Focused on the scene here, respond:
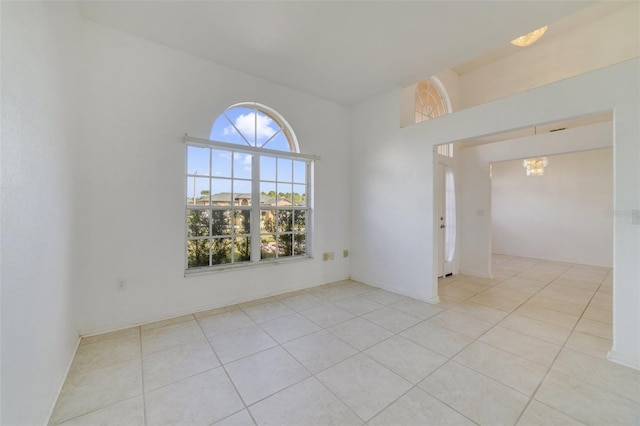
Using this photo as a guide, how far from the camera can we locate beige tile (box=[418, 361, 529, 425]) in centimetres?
152

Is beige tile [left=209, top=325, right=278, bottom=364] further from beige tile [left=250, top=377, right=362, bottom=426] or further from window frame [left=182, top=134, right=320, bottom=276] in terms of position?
window frame [left=182, top=134, right=320, bottom=276]

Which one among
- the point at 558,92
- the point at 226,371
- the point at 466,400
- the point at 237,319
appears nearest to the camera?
the point at 466,400

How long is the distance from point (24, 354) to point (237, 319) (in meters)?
1.79

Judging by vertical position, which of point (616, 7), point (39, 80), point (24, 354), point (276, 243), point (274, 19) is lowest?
point (24, 354)

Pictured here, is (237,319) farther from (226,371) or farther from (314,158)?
(314,158)

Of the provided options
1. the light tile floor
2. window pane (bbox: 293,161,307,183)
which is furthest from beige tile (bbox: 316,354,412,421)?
window pane (bbox: 293,161,307,183)

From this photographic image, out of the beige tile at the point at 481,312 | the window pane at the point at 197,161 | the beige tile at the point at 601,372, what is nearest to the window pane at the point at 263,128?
the window pane at the point at 197,161

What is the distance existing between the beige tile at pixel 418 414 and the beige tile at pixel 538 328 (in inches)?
64.1

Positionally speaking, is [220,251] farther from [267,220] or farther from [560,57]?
[560,57]

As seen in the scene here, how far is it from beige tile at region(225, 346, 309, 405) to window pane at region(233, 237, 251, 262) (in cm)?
150

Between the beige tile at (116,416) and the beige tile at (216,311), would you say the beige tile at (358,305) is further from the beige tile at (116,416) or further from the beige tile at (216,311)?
the beige tile at (116,416)

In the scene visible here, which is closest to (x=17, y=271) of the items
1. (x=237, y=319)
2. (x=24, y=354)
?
(x=24, y=354)

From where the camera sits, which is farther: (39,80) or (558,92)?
(558,92)

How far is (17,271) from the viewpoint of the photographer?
3.79 feet
